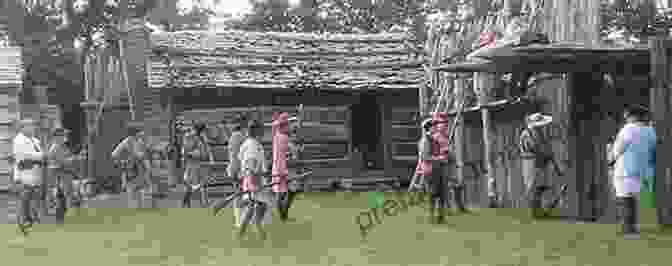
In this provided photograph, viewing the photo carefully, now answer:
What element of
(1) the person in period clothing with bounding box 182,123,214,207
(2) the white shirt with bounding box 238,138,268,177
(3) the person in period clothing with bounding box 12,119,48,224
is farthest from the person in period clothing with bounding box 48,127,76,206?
(2) the white shirt with bounding box 238,138,268,177

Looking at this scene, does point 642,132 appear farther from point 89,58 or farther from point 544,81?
point 89,58

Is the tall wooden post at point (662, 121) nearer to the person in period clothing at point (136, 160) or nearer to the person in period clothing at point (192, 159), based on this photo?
the person in period clothing at point (192, 159)

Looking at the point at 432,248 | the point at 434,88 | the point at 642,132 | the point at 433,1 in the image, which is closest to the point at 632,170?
the point at 642,132

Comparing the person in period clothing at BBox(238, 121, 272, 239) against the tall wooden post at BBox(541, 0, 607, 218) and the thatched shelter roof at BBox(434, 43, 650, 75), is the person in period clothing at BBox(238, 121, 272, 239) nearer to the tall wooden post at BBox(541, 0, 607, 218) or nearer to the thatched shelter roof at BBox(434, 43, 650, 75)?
the thatched shelter roof at BBox(434, 43, 650, 75)

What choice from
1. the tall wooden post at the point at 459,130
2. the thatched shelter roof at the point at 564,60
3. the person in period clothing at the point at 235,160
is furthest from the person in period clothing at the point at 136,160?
the thatched shelter roof at the point at 564,60

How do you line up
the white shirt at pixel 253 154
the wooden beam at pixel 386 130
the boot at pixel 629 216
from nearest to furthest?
the boot at pixel 629 216
the white shirt at pixel 253 154
the wooden beam at pixel 386 130

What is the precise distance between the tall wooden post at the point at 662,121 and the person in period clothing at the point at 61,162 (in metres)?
9.19

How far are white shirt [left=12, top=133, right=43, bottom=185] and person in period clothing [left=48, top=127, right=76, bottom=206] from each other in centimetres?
177

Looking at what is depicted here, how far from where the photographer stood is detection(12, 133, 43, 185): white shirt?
45.4ft

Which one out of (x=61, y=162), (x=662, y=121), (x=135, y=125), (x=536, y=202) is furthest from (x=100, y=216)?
(x=662, y=121)

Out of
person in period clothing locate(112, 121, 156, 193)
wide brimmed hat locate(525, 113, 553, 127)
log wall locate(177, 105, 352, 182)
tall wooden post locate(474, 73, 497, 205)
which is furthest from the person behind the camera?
log wall locate(177, 105, 352, 182)

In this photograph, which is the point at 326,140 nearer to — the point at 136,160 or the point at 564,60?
the point at 136,160

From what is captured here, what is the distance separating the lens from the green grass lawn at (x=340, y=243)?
31.9ft

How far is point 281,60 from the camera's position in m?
23.4
